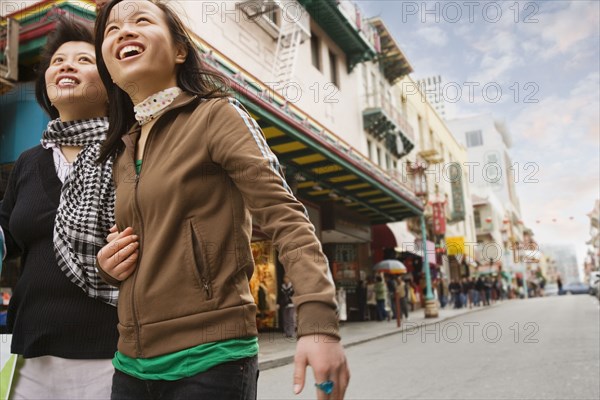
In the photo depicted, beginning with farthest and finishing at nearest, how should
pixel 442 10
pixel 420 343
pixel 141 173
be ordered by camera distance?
pixel 420 343
pixel 442 10
pixel 141 173

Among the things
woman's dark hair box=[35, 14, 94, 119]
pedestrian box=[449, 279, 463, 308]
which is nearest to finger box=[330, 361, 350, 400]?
woman's dark hair box=[35, 14, 94, 119]

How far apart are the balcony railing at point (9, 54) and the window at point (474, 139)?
270ft

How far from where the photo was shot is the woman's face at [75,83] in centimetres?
219

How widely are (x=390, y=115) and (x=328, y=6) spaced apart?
310 inches

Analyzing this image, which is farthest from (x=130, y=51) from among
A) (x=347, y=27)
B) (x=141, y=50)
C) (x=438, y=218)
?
(x=438, y=218)

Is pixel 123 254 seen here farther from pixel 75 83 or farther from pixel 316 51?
pixel 316 51

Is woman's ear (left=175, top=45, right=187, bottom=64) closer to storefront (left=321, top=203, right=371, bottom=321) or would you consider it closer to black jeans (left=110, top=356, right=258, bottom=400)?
black jeans (left=110, top=356, right=258, bottom=400)

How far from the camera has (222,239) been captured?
4.64ft

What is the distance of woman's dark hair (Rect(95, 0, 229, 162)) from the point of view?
1.73 m

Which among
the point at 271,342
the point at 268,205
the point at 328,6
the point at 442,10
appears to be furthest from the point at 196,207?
the point at 328,6

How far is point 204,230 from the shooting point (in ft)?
4.67

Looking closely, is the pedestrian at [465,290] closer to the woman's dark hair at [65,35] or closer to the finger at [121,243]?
the woman's dark hair at [65,35]

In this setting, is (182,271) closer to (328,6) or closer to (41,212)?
(41,212)

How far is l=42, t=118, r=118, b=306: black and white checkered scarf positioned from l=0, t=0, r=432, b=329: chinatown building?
3.94m
